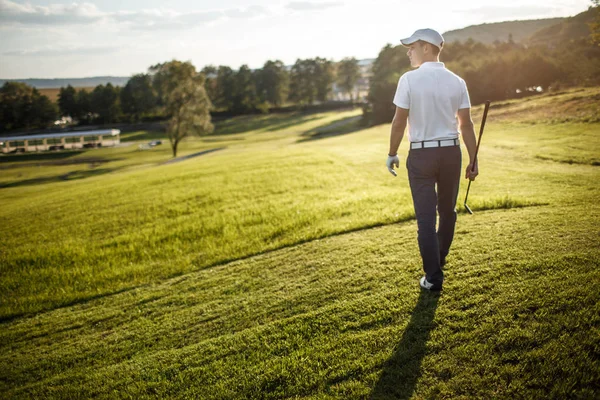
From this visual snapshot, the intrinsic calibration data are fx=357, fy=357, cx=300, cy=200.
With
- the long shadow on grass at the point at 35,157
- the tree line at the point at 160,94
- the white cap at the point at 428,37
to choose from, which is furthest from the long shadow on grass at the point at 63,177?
the white cap at the point at 428,37

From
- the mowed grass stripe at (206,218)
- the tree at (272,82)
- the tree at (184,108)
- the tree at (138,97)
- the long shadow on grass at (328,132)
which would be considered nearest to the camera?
the mowed grass stripe at (206,218)

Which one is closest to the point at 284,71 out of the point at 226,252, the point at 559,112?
the point at 559,112

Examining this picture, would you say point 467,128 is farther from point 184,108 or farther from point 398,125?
point 184,108

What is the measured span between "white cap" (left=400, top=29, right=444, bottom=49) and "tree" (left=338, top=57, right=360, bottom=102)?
13694 cm

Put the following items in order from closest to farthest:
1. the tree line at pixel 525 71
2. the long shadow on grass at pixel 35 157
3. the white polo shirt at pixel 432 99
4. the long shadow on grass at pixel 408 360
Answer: the long shadow on grass at pixel 408 360, the white polo shirt at pixel 432 99, the tree line at pixel 525 71, the long shadow on grass at pixel 35 157

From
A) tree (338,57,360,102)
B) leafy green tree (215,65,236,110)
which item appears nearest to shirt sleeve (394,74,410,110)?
leafy green tree (215,65,236,110)

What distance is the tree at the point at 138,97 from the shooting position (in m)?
109

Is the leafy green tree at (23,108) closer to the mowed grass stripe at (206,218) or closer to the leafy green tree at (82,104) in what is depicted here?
the leafy green tree at (82,104)

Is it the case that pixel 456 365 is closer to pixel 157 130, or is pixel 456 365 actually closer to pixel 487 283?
pixel 487 283

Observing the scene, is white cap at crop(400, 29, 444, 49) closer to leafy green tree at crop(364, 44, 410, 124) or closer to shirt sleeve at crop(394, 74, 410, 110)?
shirt sleeve at crop(394, 74, 410, 110)

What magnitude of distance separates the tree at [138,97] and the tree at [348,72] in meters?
70.2

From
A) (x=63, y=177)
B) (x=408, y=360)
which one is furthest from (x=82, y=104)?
(x=408, y=360)

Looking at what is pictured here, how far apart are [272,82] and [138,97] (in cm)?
4467

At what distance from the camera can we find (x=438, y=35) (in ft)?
13.9
